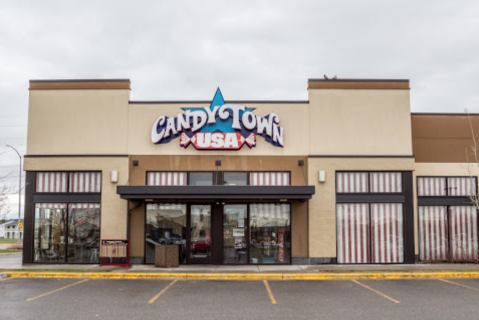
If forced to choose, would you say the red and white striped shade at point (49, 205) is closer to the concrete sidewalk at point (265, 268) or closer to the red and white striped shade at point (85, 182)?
the red and white striped shade at point (85, 182)

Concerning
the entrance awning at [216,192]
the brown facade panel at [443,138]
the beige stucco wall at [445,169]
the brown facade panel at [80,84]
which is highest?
the brown facade panel at [80,84]

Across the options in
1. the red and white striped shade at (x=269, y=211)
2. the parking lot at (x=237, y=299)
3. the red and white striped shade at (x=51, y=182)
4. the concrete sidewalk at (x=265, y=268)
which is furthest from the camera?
the red and white striped shade at (x=51, y=182)

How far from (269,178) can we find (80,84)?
8.96 m

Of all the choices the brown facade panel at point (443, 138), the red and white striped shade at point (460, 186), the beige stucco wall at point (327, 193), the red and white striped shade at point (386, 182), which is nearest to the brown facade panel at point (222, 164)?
the beige stucco wall at point (327, 193)

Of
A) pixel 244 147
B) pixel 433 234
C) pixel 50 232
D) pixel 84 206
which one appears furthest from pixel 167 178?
pixel 433 234

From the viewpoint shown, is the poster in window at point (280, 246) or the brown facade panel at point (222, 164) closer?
the poster in window at point (280, 246)

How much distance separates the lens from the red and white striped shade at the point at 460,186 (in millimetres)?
18531

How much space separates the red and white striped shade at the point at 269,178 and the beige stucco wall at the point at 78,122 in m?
5.51

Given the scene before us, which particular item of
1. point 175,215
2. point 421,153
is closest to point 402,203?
point 421,153

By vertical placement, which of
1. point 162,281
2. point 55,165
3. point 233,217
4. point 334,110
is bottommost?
point 162,281

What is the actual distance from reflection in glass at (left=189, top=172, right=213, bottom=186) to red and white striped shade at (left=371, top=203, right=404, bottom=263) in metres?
6.78

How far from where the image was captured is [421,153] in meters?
18.7

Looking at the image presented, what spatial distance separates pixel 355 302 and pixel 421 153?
1011 centimetres

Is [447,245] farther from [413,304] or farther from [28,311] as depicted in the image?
[28,311]
